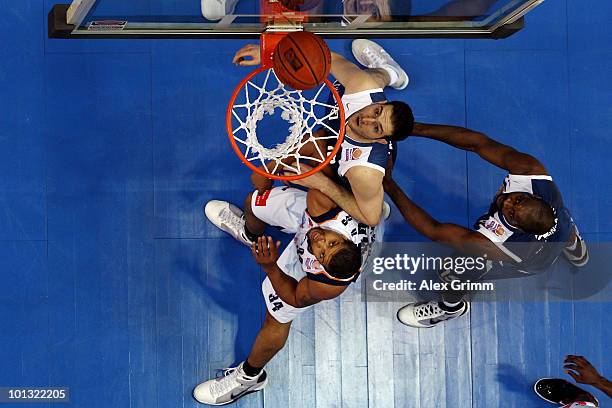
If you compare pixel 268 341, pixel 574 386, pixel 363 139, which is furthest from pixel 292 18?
pixel 574 386

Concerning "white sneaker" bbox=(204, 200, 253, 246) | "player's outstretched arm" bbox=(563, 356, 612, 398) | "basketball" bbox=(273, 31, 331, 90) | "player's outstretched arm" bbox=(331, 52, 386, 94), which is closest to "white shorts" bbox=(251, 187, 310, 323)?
"white sneaker" bbox=(204, 200, 253, 246)

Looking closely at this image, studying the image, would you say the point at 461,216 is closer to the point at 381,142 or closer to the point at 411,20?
the point at 381,142

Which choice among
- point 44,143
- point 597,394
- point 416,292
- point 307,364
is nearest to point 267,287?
point 307,364

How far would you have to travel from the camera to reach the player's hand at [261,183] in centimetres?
434

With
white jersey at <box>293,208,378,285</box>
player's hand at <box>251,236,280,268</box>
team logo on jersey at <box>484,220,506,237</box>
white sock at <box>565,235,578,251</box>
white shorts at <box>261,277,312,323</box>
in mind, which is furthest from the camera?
white sock at <box>565,235,578,251</box>

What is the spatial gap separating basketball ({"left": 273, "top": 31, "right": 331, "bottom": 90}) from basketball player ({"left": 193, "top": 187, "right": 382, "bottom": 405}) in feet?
2.88

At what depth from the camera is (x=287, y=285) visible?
427 cm

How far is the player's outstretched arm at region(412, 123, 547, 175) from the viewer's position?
167 inches

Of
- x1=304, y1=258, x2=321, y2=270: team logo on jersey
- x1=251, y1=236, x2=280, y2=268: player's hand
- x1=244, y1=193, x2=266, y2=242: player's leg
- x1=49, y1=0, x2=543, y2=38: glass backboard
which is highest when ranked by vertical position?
x1=49, y1=0, x2=543, y2=38: glass backboard

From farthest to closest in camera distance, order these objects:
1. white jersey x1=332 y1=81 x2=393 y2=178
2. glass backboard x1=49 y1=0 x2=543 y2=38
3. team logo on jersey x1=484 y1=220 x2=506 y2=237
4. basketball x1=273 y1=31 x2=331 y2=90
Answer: team logo on jersey x1=484 y1=220 x2=506 y2=237 → white jersey x1=332 y1=81 x2=393 y2=178 → glass backboard x1=49 y1=0 x2=543 y2=38 → basketball x1=273 y1=31 x2=331 y2=90

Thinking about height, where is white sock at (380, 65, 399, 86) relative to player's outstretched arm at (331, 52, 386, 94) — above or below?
below

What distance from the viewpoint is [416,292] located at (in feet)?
15.8

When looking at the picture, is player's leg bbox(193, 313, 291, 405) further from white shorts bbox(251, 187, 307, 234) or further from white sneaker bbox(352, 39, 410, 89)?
white sneaker bbox(352, 39, 410, 89)

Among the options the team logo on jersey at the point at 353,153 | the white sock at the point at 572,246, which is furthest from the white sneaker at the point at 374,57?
the white sock at the point at 572,246
